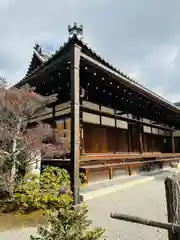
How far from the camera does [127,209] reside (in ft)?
16.5

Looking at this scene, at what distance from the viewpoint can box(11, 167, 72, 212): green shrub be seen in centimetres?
477

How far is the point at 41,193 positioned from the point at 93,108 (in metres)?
5.51

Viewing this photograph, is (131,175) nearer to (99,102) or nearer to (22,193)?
(99,102)

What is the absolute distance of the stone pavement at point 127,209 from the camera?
144 inches

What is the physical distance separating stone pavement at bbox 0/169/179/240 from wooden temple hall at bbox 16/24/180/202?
3.80ft

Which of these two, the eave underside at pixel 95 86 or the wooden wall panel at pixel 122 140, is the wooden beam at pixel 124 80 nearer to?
the eave underside at pixel 95 86

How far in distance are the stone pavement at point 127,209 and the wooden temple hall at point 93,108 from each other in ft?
3.80

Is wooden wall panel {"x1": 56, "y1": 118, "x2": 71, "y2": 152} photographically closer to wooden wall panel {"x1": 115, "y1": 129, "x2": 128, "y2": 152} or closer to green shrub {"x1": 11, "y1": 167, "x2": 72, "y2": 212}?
green shrub {"x1": 11, "y1": 167, "x2": 72, "y2": 212}

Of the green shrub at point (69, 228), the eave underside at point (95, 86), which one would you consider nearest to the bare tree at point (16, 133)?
the eave underside at point (95, 86)

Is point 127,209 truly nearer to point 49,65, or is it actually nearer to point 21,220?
point 21,220

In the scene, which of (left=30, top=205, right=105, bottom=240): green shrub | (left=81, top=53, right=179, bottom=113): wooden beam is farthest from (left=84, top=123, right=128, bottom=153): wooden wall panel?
(left=30, top=205, right=105, bottom=240): green shrub

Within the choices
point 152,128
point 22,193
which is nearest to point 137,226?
point 22,193

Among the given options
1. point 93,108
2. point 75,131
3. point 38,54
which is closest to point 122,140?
point 93,108

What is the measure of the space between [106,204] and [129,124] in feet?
23.8
